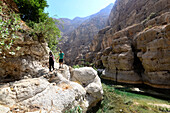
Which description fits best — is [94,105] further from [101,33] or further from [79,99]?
[101,33]

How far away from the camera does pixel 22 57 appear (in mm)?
5004

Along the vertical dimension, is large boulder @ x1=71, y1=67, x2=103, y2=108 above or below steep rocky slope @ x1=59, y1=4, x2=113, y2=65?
below

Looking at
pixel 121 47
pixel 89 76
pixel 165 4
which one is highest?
pixel 165 4

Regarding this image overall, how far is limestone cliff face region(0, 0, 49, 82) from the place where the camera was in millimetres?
4469

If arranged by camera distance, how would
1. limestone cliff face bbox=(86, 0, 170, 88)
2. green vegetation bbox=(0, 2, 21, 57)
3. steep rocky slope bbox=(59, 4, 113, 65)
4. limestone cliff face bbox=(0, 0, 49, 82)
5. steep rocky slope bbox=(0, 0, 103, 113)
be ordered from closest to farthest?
1. green vegetation bbox=(0, 2, 21, 57)
2. steep rocky slope bbox=(0, 0, 103, 113)
3. limestone cliff face bbox=(0, 0, 49, 82)
4. limestone cliff face bbox=(86, 0, 170, 88)
5. steep rocky slope bbox=(59, 4, 113, 65)

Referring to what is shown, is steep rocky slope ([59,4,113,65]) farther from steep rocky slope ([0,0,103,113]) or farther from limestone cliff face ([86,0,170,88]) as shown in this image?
steep rocky slope ([0,0,103,113])

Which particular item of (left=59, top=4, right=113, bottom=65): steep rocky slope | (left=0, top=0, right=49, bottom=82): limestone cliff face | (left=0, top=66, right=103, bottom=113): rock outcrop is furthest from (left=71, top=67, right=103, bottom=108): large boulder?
(left=59, top=4, right=113, bottom=65): steep rocky slope

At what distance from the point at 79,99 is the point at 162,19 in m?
21.6

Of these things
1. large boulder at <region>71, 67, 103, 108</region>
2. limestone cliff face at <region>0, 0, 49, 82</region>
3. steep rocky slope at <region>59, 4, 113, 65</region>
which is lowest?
large boulder at <region>71, 67, 103, 108</region>

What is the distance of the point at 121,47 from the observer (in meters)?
18.4

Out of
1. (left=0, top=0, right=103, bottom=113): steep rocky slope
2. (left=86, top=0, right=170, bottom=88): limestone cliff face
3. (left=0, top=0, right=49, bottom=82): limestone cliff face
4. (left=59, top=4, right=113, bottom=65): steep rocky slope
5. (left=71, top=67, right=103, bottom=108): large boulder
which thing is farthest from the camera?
(left=59, top=4, right=113, bottom=65): steep rocky slope

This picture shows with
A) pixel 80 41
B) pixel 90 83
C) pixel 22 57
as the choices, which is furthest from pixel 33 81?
pixel 80 41

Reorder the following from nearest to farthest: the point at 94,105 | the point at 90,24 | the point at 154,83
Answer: the point at 94,105 < the point at 154,83 < the point at 90,24

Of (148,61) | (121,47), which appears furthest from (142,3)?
(148,61)
